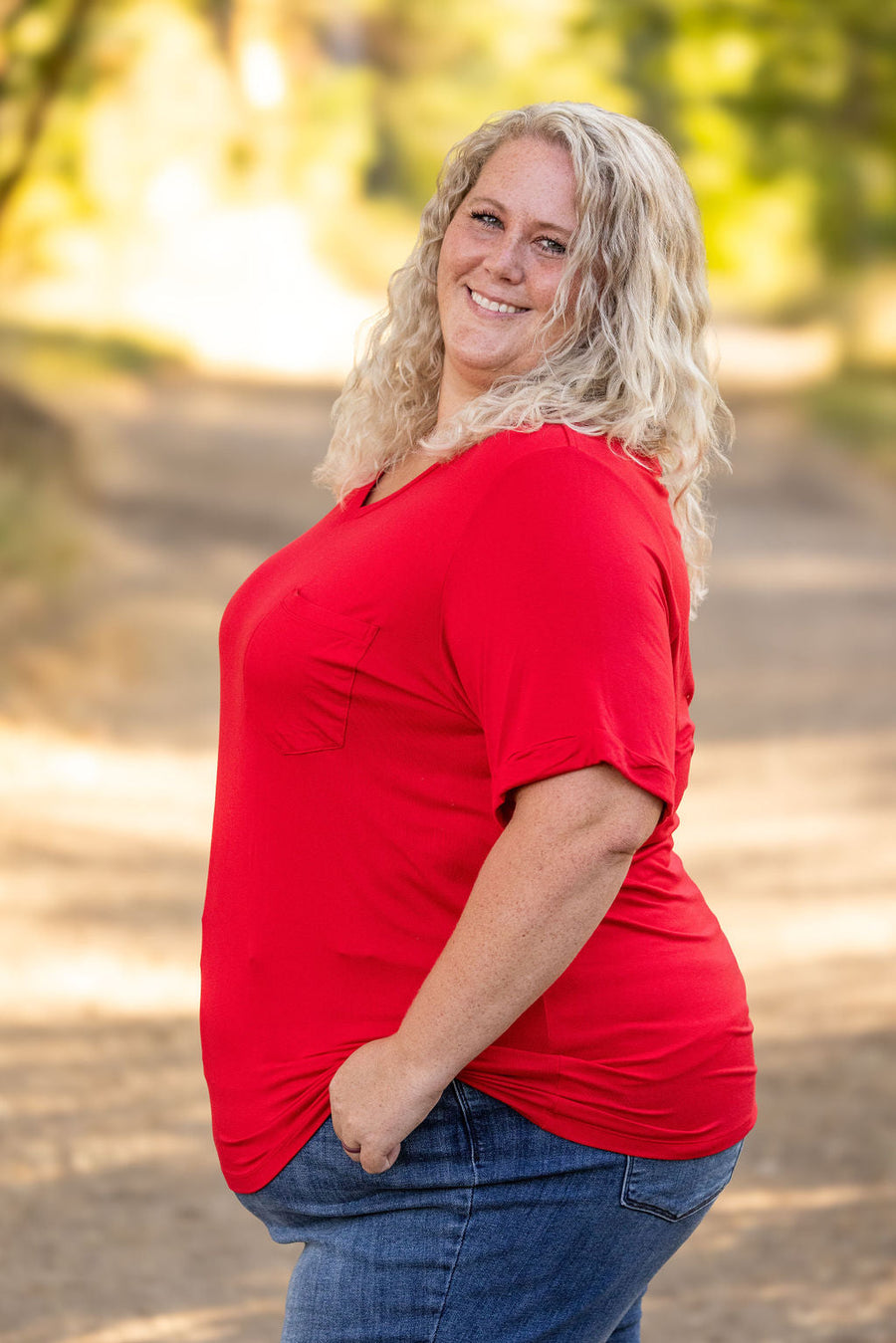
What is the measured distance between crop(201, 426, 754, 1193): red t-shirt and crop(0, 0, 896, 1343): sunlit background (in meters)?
0.65

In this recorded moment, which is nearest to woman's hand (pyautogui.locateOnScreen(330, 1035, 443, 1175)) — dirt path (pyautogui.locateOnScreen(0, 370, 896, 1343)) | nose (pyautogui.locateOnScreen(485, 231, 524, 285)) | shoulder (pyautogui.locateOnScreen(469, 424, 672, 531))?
shoulder (pyautogui.locateOnScreen(469, 424, 672, 531))

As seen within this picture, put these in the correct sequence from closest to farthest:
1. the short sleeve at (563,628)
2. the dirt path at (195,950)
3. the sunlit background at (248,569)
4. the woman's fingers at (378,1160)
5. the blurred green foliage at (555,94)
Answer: the short sleeve at (563,628)
the woman's fingers at (378,1160)
the dirt path at (195,950)
the sunlit background at (248,569)
the blurred green foliage at (555,94)

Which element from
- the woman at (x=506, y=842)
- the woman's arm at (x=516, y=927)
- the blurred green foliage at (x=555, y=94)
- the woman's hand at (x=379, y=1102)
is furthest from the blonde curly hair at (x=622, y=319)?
the blurred green foliage at (x=555, y=94)

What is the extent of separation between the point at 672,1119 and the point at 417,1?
34.6m

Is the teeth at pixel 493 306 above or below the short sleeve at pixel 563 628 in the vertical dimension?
above

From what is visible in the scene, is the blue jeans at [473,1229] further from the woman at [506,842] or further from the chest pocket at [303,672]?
the chest pocket at [303,672]

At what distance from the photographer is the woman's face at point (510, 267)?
1516 millimetres

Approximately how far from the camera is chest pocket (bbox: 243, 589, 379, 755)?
1.42m

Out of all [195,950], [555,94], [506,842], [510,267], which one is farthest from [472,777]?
[555,94]

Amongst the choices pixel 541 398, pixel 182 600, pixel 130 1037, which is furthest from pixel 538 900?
pixel 182 600

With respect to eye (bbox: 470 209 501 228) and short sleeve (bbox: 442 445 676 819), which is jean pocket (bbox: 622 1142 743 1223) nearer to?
short sleeve (bbox: 442 445 676 819)

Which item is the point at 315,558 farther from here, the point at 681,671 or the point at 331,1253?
the point at 331,1253

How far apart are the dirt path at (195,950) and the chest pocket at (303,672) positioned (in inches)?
73.0

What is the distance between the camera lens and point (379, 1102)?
4.43 ft
